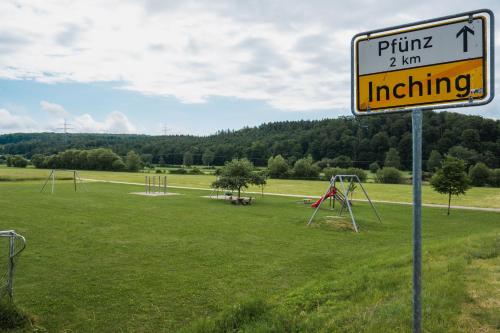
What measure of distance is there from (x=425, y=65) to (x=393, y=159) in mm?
73546

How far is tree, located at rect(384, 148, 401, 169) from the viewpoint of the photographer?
72.1 metres

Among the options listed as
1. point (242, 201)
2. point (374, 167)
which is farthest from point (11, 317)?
point (374, 167)

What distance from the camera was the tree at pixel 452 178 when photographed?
926 inches

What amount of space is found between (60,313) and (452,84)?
6555mm

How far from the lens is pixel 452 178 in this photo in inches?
930

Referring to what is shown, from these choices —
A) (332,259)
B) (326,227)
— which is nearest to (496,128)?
(326,227)

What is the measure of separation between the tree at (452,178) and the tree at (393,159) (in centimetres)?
4907

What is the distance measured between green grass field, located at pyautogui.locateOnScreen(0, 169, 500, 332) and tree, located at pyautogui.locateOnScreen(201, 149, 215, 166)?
302 feet

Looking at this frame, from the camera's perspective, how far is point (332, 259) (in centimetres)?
1127

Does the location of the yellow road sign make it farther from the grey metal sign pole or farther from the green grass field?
the green grass field

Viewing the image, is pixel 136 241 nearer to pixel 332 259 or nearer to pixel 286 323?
pixel 332 259

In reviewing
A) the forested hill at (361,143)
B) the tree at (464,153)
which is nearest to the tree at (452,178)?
the forested hill at (361,143)

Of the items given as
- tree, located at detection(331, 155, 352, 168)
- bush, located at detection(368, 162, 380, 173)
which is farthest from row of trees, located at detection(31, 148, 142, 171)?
bush, located at detection(368, 162, 380, 173)

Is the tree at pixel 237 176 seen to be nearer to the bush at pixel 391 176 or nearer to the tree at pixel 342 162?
the bush at pixel 391 176
